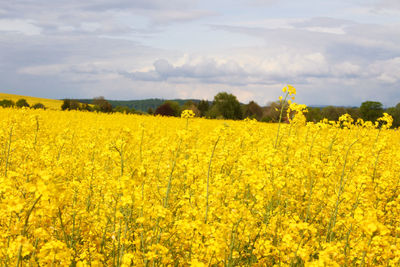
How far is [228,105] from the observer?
208 ft

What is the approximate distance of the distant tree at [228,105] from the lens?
→ 61.8 m

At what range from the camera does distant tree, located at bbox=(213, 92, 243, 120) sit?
61.8 m

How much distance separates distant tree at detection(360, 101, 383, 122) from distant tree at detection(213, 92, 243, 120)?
21.2 meters

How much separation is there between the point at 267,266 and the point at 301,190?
197 cm

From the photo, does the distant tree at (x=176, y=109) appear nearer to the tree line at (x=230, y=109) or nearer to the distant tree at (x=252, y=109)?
the tree line at (x=230, y=109)

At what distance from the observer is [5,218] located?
396cm

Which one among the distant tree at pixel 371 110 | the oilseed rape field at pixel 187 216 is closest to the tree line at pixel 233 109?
the distant tree at pixel 371 110

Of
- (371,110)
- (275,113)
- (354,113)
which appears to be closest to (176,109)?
(275,113)

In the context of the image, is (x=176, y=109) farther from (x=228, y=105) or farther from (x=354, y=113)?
(x=354, y=113)

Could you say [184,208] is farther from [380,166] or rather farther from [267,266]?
[380,166]

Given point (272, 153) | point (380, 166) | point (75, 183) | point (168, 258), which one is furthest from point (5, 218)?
point (380, 166)

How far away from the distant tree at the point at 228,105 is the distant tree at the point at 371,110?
21.2 metres

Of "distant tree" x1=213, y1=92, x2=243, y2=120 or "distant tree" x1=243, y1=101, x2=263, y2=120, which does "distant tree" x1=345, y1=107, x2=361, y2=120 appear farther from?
"distant tree" x1=243, y1=101, x2=263, y2=120

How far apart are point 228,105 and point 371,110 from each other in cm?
2453
